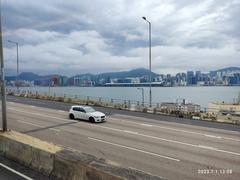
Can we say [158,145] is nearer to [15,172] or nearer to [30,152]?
[30,152]

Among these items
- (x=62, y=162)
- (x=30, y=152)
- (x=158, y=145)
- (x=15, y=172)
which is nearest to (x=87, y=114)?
(x=158, y=145)

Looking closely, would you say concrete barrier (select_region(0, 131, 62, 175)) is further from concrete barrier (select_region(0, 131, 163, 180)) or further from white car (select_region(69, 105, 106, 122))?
white car (select_region(69, 105, 106, 122))

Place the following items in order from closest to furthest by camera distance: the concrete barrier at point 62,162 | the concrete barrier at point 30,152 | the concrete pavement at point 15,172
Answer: the concrete barrier at point 62,162
the concrete pavement at point 15,172
the concrete barrier at point 30,152

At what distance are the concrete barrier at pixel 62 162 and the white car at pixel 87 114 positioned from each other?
49.5ft

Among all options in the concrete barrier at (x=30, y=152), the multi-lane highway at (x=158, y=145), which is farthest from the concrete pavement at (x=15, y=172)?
the multi-lane highway at (x=158, y=145)

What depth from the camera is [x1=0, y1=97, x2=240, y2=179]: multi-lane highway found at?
1241 cm

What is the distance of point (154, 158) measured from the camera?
14.1m

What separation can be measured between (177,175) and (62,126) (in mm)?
14808

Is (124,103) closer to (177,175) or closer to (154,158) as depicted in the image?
(154,158)

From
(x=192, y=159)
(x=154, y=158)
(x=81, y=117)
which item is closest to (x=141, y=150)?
(x=154, y=158)

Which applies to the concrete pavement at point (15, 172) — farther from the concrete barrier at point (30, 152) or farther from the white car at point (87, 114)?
the white car at point (87, 114)

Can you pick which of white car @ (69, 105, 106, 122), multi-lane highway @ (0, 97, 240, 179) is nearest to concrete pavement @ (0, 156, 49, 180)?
multi-lane highway @ (0, 97, 240, 179)

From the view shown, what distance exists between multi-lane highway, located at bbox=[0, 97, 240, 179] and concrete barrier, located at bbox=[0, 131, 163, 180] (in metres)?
3.91

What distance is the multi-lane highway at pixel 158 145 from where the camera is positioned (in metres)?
12.4
